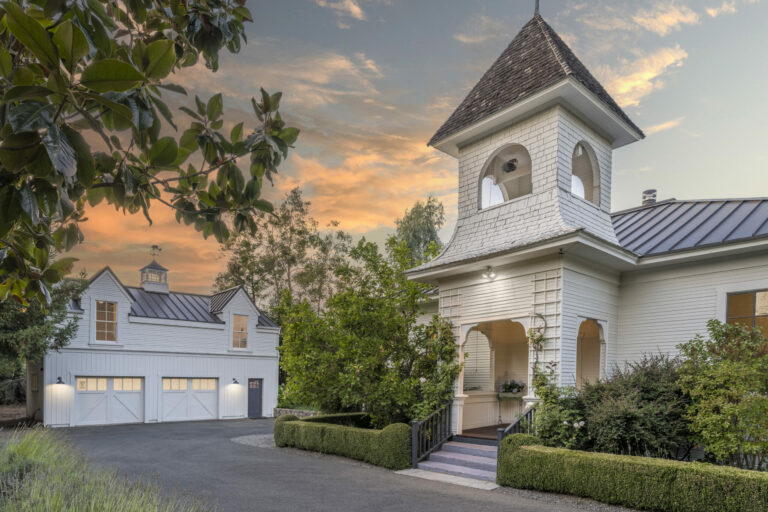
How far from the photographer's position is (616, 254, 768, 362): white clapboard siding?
27.8ft

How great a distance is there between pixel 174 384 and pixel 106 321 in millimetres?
3806

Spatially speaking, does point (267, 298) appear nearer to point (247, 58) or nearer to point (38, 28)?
point (247, 58)

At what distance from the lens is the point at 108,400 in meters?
18.1

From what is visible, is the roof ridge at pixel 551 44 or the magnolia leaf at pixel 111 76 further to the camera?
the roof ridge at pixel 551 44

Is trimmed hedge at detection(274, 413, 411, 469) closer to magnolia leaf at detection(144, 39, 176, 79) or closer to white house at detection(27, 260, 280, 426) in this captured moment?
magnolia leaf at detection(144, 39, 176, 79)

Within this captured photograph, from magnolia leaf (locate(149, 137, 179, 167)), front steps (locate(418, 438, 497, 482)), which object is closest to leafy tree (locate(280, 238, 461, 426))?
front steps (locate(418, 438, 497, 482))

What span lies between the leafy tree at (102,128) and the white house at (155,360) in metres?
17.7

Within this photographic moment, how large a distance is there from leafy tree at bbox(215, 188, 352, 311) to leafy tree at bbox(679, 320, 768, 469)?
22.7m

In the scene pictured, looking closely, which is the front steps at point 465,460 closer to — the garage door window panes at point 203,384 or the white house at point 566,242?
the white house at point 566,242

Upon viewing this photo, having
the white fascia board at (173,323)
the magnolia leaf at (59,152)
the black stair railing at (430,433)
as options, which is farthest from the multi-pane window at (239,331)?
the magnolia leaf at (59,152)

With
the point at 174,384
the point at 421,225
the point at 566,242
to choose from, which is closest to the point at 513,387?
the point at 566,242

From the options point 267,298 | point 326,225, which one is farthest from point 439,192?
point 267,298

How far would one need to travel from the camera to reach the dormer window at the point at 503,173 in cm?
1094

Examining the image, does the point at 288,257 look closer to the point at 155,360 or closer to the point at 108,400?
the point at 155,360
